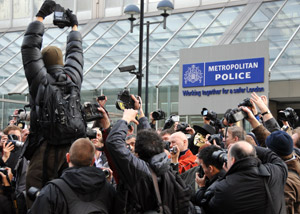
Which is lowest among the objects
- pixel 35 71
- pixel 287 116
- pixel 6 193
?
pixel 6 193

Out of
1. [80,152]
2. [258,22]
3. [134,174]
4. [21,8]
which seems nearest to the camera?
[134,174]

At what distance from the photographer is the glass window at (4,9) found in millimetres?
30045

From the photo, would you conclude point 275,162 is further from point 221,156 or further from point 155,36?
point 155,36

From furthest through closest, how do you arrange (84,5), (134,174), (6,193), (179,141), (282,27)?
(84,5)
(282,27)
(179,141)
(6,193)
(134,174)

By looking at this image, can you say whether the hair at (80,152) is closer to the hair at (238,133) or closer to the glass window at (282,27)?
the hair at (238,133)

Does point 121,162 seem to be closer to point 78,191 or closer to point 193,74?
point 78,191

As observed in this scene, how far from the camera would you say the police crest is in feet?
53.4

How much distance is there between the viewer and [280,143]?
4.95m

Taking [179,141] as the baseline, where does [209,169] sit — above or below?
below

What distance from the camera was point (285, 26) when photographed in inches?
774

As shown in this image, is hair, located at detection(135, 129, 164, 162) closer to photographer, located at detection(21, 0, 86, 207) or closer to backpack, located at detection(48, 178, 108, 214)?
backpack, located at detection(48, 178, 108, 214)

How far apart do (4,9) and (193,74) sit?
17752mm

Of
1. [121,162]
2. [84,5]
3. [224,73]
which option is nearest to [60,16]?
[121,162]

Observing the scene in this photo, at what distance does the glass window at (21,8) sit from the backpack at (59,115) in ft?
84.6
